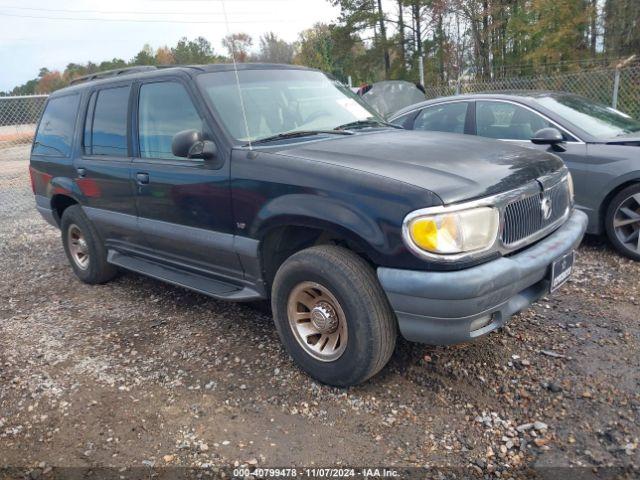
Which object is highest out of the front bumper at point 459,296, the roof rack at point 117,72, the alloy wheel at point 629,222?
the roof rack at point 117,72

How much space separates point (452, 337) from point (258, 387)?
4.05 ft

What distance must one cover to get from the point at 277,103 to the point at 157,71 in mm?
1040

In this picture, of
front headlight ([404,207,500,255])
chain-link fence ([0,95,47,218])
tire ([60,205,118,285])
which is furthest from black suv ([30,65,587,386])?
chain-link fence ([0,95,47,218])

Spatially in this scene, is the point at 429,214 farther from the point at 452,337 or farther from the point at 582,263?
the point at 582,263

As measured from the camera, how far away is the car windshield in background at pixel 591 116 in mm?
5266

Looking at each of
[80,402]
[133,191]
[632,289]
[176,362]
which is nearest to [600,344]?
[632,289]

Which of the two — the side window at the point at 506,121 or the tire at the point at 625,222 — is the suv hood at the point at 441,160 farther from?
the side window at the point at 506,121

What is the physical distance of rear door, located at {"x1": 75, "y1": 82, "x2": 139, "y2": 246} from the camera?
4230mm

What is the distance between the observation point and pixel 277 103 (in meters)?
3.78

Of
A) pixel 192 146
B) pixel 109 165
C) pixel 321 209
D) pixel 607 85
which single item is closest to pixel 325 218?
pixel 321 209

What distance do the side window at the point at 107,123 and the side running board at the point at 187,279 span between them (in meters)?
0.90

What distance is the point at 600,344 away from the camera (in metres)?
3.38

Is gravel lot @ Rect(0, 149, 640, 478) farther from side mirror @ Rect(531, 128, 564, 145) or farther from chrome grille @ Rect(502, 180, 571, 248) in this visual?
side mirror @ Rect(531, 128, 564, 145)

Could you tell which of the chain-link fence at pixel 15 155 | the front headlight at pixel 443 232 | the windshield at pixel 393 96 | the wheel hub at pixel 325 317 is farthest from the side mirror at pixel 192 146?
the windshield at pixel 393 96
